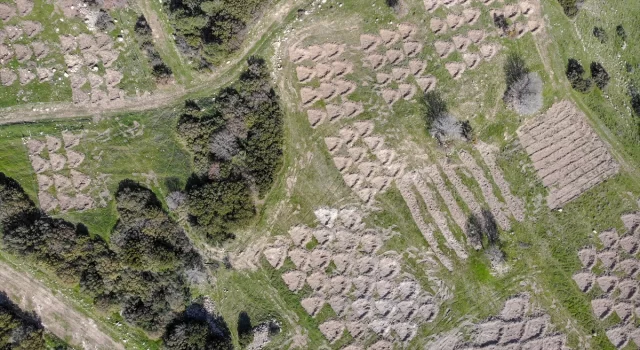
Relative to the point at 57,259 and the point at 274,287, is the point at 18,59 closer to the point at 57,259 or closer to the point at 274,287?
the point at 57,259

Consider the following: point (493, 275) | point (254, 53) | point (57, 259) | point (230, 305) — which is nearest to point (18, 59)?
point (57, 259)

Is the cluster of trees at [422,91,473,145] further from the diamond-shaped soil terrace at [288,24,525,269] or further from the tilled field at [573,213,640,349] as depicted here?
the tilled field at [573,213,640,349]

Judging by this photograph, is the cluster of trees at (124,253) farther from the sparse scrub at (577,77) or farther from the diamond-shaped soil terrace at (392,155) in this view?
the sparse scrub at (577,77)

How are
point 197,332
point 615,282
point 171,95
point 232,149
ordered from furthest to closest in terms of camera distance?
point 615,282, point 171,95, point 232,149, point 197,332

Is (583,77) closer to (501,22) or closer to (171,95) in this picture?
(501,22)

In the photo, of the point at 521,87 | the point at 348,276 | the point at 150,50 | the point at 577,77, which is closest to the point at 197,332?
the point at 348,276

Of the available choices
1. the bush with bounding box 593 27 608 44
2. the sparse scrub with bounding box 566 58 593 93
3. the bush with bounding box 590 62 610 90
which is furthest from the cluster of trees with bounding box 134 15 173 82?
the bush with bounding box 593 27 608 44
